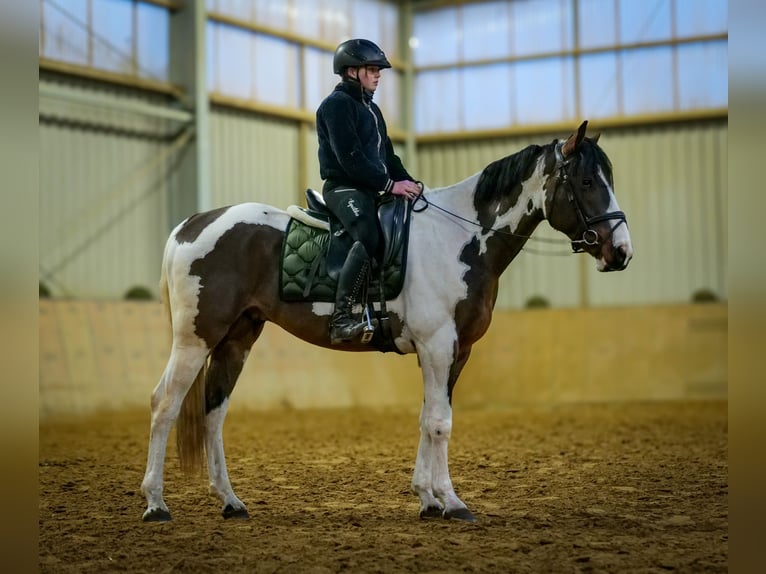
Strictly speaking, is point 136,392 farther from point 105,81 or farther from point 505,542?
point 505,542

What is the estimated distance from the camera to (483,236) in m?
4.98

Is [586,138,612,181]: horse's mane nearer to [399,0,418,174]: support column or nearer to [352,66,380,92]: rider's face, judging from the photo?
[352,66,380,92]: rider's face

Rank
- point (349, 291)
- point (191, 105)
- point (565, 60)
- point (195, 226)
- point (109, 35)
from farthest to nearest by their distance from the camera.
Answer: point (565, 60) → point (191, 105) → point (109, 35) → point (195, 226) → point (349, 291)

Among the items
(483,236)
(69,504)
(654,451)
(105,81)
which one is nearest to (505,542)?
(483,236)

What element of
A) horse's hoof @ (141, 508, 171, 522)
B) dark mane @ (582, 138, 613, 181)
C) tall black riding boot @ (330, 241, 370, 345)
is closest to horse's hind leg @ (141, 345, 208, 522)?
horse's hoof @ (141, 508, 171, 522)

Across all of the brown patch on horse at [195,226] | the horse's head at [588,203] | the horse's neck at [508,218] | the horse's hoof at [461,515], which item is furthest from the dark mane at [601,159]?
the brown patch on horse at [195,226]

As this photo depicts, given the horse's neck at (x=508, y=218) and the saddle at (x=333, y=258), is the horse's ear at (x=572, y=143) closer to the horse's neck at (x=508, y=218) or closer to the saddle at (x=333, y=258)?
the horse's neck at (x=508, y=218)

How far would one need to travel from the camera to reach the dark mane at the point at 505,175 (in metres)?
4.97

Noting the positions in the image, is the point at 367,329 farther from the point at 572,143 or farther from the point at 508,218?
the point at 572,143

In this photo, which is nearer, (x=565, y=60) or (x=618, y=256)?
(x=618, y=256)

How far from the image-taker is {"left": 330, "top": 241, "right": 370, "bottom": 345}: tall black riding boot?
471 centimetres

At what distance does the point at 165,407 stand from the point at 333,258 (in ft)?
4.17

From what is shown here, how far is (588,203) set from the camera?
471 cm

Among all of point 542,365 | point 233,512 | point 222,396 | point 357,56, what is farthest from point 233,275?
point 542,365
